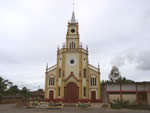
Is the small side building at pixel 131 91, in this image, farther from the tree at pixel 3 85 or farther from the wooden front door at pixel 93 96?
the tree at pixel 3 85

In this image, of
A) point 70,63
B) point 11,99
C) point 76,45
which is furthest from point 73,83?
point 11,99

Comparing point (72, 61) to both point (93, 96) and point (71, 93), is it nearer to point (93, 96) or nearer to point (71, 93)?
point (71, 93)

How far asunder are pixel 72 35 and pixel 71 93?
13.9m

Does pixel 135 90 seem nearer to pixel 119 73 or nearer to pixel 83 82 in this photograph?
pixel 83 82

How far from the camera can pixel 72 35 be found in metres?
37.6

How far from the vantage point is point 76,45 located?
3662 centimetres

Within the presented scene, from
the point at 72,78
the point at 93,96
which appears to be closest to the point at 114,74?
the point at 93,96

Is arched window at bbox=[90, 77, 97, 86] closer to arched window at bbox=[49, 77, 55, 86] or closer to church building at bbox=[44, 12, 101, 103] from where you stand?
church building at bbox=[44, 12, 101, 103]

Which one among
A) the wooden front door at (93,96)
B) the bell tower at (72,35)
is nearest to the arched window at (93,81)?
the wooden front door at (93,96)

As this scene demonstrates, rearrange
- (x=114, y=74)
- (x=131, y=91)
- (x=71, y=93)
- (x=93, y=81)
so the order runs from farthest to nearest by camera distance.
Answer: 1. (x=114, y=74)
2. (x=93, y=81)
3. (x=71, y=93)
4. (x=131, y=91)

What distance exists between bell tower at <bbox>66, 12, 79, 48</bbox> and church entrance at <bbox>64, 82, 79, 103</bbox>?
9445 millimetres

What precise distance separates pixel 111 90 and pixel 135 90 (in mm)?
4004

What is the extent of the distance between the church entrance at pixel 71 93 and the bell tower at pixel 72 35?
372 inches

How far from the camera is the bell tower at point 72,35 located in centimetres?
3688
